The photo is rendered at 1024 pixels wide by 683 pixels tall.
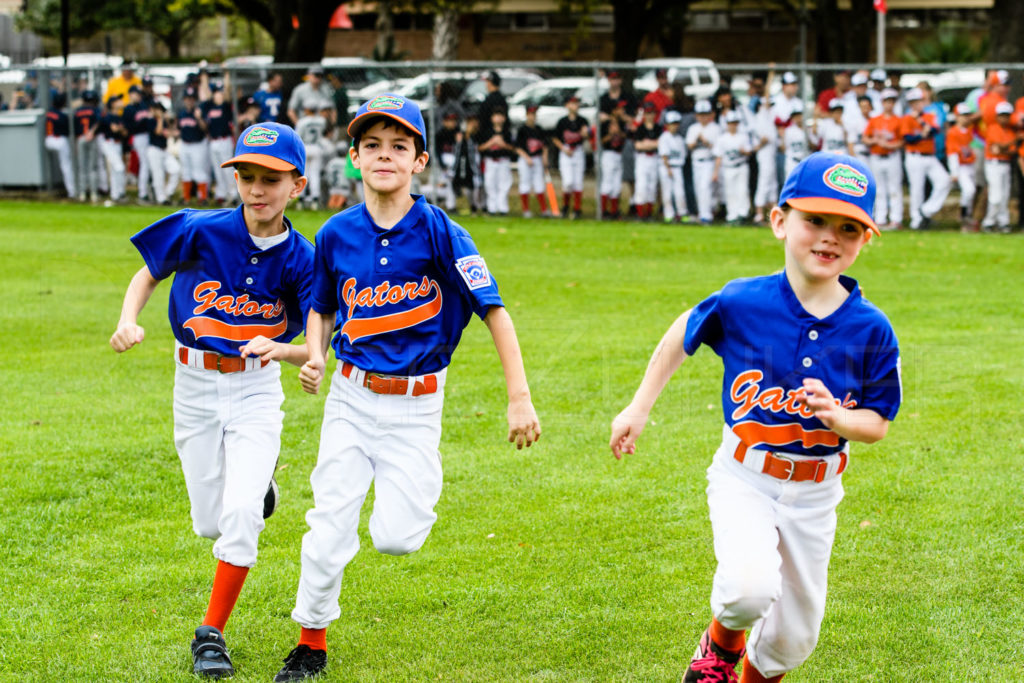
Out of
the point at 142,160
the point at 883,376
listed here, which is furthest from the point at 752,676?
the point at 142,160

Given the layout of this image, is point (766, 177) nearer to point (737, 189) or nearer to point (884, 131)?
point (737, 189)

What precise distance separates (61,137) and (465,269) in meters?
19.2

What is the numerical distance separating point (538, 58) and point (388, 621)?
1790 inches

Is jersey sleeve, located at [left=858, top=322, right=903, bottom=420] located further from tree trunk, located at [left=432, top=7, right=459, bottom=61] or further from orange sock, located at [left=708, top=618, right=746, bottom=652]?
tree trunk, located at [left=432, top=7, right=459, bottom=61]

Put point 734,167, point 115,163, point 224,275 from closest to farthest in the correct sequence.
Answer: point 224,275
point 734,167
point 115,163

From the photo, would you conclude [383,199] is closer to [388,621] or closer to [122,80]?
[388,621]

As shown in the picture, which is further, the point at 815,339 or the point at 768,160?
the point at 768,160

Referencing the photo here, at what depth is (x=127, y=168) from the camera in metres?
21.8

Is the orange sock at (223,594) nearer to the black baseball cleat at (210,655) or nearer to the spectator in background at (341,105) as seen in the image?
the black baseball cleat at (210,655)

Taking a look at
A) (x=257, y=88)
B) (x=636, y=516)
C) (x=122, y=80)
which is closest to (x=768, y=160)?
(x=257, y=88)

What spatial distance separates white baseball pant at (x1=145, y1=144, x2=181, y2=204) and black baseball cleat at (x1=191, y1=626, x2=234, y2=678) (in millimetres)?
17256

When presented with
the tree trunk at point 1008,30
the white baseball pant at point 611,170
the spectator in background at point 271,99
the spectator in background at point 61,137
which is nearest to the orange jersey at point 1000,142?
the white baseball pant at point 611,170

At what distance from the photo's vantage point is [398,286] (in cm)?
421

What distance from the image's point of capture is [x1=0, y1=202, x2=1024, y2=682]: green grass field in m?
4.30
